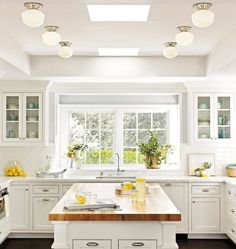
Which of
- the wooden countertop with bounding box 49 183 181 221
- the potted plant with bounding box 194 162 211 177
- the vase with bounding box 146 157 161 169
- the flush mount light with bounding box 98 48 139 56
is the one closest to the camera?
the wooden countertop with bounding box 49 183 181 221

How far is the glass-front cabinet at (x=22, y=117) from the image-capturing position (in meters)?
7.16

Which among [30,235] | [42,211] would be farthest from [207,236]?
[30,235]

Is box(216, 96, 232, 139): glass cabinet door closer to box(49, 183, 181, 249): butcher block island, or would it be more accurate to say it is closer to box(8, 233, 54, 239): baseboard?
box(8, 233, 54, 239): baseboard

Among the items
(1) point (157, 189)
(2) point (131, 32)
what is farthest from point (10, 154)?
(2) point (131, 32)

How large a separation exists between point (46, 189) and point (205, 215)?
234cm

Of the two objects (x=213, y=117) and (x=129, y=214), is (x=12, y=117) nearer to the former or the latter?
(x=213, y=117)

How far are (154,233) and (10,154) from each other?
4.08 meters

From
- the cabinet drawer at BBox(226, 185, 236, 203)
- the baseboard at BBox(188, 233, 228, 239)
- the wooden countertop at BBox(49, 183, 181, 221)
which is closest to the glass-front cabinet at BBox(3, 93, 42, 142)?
the baseboard at BBox(188, 233, 228, 239)

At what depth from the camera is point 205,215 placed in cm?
676

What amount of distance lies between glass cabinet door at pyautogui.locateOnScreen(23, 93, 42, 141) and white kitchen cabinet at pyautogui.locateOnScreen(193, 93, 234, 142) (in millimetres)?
2412

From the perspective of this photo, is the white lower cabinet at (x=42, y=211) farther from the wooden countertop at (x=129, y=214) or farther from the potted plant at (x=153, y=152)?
the wooden countertop at (x=129, y=214)

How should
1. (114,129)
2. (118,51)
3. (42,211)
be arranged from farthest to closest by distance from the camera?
(114,129) < (42,211) < (118,51)

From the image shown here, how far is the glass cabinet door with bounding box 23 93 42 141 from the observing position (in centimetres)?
716

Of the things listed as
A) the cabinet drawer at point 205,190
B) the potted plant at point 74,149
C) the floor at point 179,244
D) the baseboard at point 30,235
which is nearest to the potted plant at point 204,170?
the cabinet drawer at point 205,190
